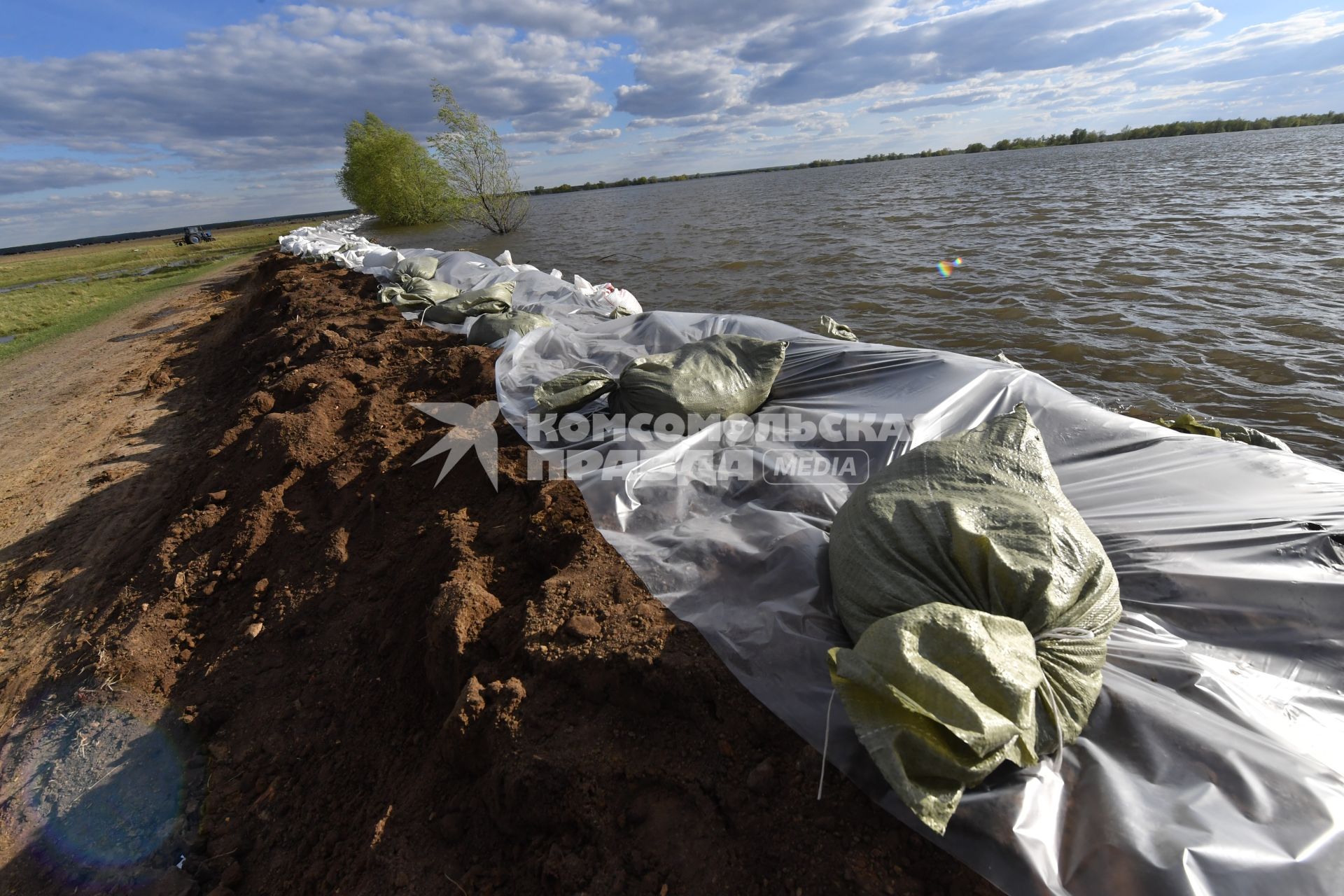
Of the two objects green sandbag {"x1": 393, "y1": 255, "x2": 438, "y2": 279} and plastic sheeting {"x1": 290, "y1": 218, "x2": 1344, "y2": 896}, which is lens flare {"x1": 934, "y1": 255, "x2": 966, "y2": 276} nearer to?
plastic sheeting {"x1": 290, "y1": 218, "x2": 1344, "y2": 896}

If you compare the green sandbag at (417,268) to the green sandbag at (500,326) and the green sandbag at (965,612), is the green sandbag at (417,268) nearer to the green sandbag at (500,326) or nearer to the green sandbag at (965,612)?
the green sandbag at (500,326)

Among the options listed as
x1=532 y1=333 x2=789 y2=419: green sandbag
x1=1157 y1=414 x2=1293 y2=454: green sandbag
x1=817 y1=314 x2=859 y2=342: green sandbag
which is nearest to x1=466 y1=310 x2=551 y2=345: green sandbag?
x1=532 y1=333 x2=789 y2=419: green sandbag

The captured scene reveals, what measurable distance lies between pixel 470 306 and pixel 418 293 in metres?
1.25

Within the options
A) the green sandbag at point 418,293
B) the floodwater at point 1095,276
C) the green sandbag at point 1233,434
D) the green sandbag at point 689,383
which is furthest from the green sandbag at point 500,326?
the green sandbag at point 1233,434

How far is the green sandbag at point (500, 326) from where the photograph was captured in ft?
16.6

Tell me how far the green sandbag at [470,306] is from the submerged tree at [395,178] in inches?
981

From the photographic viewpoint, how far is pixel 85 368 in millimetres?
8172

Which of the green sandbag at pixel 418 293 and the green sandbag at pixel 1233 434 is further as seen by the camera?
the green sandbag at pixel 418 293

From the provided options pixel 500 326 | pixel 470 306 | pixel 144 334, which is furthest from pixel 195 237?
pixel 500 326

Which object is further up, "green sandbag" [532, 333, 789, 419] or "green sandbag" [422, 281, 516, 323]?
"green sandbag" [422, 281, 516, 323]

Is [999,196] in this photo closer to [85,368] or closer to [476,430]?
[476,430]

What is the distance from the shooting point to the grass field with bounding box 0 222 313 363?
12164 mm

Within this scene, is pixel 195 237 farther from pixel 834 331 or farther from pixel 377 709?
pixel 377 709

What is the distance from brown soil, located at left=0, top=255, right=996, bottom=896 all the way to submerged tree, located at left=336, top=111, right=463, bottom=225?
2820 cm
